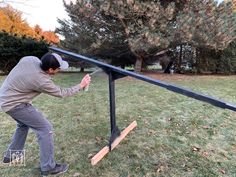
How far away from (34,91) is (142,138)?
187 centimetres

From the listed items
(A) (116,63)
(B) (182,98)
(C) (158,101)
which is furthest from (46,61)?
(A) (116,63)

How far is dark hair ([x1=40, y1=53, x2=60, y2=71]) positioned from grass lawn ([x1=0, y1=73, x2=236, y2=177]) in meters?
1.23

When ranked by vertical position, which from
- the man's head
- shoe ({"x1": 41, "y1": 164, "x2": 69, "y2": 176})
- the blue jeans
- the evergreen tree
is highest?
the evergreen tree

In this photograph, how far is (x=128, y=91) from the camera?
7242mm

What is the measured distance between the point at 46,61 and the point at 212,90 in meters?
→ 6.17

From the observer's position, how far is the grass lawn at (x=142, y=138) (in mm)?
2988

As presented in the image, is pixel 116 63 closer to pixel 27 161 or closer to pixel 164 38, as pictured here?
pixel 164 38

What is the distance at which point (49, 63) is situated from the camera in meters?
2.56

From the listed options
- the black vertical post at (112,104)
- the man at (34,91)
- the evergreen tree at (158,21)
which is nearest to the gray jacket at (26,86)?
the man at (34,91)

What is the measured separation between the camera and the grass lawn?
A: 2.99 m

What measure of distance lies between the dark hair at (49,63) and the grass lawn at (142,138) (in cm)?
123

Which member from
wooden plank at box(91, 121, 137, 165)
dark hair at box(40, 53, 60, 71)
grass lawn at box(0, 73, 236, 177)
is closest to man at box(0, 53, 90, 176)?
dark hair at box(40, 53, 60, 71)

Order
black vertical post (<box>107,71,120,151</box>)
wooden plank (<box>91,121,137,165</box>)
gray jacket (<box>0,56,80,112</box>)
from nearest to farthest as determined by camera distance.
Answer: gray jacket (<box>0,56,80,112</box>) < wooden plank (<box>91,121,137,165</box>) < black vertical post (<box>107,71,120,151</box>)

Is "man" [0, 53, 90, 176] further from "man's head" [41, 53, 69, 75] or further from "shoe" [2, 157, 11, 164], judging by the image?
"shoe" [2, 157, 11, 164]
